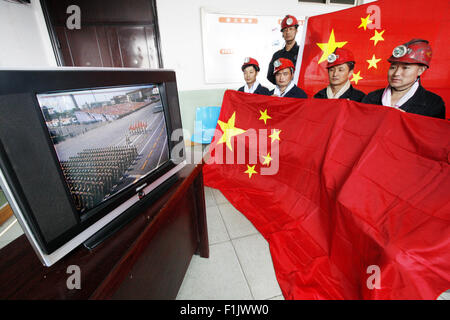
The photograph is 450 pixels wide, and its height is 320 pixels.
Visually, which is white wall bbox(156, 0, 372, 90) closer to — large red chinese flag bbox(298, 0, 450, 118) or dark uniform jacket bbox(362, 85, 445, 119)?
large red chinese flag bbox(298, 0, 450, 118)

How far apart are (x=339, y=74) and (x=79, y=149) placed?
2005 millimetres

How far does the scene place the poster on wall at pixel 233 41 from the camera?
10.3ft

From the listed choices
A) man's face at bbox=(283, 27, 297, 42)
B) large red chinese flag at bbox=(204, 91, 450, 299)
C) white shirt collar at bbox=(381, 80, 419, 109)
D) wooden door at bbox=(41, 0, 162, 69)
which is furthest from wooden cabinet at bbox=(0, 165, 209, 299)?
wooden door at bbox=(41, 0, 162, 69)

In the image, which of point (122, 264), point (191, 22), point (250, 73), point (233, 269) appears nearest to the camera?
point (122, 264)

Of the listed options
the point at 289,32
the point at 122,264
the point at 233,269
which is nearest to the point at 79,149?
the point at 122,264

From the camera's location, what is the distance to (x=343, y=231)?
43.9 inches

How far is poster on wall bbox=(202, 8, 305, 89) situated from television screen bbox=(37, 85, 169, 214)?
9.21 feet

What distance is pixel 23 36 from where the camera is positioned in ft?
7.91

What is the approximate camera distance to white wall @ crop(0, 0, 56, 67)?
85.7 inches

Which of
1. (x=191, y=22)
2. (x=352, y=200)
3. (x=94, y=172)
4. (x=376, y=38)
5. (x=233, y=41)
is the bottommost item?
(x=352, y=200)

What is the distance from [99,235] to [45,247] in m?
0.15

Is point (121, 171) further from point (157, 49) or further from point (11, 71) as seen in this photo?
point (157, 49)

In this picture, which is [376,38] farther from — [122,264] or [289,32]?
[122,264]
